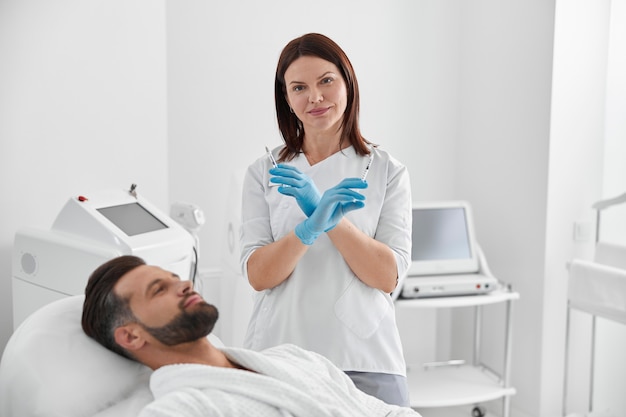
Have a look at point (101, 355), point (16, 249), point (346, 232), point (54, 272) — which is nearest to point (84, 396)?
point (101, 355)

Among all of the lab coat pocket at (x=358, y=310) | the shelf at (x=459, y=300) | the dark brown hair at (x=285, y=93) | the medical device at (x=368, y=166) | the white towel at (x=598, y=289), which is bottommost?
the shelf at (x=459, y=300)

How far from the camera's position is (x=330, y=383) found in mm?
1409

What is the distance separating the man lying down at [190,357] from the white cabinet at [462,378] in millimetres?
1413

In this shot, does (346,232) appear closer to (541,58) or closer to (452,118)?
(541,58)

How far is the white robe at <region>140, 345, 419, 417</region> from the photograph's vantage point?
1.23 m

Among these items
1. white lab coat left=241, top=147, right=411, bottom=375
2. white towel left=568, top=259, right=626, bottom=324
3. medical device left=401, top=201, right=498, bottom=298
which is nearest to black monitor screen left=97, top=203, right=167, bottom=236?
white lab coat left=241, top=147, right=411, bottom=375

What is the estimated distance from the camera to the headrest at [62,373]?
4.10ft

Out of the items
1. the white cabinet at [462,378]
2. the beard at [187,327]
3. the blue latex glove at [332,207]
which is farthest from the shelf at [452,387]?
the beard at [187,327]

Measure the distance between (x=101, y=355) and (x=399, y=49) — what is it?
222 centimetres

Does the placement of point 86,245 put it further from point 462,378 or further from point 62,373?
point 462,378

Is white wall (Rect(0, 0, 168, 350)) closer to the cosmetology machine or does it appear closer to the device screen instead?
the cosmetology machine

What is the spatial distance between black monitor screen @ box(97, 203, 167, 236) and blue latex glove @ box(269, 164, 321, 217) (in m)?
A: 0.66

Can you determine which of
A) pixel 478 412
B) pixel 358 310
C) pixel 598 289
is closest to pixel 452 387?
pixel 478 412

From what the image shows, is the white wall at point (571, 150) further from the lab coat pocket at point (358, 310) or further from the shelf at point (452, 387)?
the lab coat pocket at point (358, 310)
